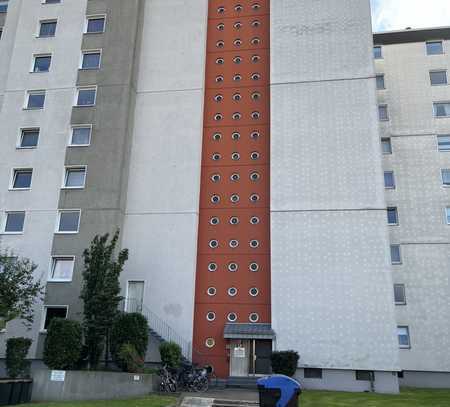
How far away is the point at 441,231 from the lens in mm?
31625

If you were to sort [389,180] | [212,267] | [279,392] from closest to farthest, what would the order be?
[279,392], [212,267], [389,180]

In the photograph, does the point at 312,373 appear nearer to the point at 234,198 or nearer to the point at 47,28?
the point at 234,198

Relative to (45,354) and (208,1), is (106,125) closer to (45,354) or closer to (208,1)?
(208,1)

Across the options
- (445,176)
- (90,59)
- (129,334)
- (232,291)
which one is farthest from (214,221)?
(445,176)

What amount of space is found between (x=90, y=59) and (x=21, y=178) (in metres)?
8.72

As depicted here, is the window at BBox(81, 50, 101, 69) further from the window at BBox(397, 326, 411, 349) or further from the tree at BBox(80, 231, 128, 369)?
the window at BBox(397, 326, 411, 349)

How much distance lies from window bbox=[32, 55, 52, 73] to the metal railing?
15970 mm

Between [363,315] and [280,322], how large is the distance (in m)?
4.17

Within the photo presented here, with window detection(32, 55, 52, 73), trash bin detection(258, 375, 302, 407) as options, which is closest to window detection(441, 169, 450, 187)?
trash bin detection(258, 375, 302, 407)

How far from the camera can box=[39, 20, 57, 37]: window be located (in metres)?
Result: 32.6

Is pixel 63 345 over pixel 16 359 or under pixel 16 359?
→ over

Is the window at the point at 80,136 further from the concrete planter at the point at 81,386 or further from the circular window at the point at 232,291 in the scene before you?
the concrete planter at the point at 81,386

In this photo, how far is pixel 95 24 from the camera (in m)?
32.5

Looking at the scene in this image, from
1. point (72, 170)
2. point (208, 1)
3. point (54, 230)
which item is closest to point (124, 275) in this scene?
point (54, 230)
